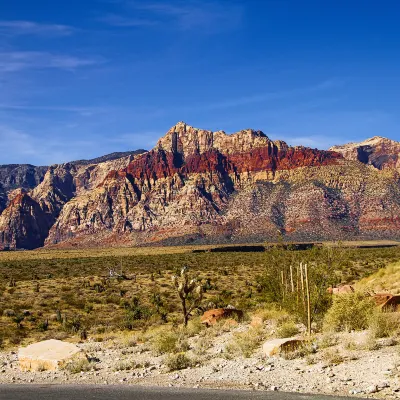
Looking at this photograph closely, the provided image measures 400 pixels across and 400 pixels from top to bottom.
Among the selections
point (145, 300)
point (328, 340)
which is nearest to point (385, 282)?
point (328, 340)

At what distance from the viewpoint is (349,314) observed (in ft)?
62.8

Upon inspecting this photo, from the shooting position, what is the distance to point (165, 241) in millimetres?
193750

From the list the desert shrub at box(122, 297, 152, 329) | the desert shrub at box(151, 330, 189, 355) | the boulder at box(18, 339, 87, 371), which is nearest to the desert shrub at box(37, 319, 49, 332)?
the desert shrub at box(122, 297, 152, 329)

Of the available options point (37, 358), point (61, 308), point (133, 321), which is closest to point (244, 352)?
point (37, 358)

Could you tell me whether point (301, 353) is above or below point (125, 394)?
above

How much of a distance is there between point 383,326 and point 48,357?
10608mm

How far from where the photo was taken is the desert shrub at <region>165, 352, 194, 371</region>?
17.2 metres

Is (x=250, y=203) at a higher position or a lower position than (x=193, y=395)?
higher

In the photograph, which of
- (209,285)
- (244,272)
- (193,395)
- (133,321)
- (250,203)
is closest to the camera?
(193,395)

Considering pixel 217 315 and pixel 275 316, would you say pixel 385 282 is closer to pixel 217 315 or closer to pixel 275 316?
pixel 275 316

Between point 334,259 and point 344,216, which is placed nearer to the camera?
point 334,259

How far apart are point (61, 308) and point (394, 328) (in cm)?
2181

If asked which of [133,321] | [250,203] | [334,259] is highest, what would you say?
[250,203]

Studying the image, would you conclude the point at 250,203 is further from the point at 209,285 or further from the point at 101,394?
the point at 101,394
